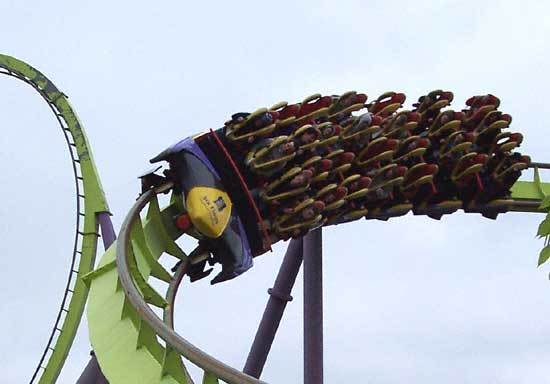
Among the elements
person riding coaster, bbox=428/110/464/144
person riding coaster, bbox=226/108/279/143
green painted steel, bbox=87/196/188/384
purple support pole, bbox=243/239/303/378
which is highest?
person riding coaster, bbox=226/108/279/143

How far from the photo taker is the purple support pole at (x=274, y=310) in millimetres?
8297

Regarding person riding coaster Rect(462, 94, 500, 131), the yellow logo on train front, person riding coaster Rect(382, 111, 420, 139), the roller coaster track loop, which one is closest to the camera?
the roller coaster track loop

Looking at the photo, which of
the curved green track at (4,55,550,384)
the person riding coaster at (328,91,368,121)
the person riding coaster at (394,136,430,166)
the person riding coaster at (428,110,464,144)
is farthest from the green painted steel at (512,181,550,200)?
the person riding coaster at (328,91,368,121)

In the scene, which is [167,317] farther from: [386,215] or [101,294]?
[386,215]

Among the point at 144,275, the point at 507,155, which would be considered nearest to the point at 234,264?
the point at 144,275

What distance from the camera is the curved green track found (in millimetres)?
4648

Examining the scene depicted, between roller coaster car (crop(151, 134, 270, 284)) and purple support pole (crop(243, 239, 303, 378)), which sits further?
purple support pole (crop(243, 239, 303, 378))

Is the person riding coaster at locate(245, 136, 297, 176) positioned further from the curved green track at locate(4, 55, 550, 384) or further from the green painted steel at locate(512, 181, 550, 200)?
the green painted steel at locate(512, 181, 550, 200)

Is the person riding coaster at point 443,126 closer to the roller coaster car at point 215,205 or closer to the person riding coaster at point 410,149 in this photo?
the person riding coaster at point 410,149

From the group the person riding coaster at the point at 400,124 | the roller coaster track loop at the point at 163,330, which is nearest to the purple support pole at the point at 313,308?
the person riding coaster at the point at 400,124

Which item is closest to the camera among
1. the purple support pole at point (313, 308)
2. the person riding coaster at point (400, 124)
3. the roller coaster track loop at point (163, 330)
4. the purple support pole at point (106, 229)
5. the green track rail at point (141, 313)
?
the roller coaster track loop at point (163, 330)

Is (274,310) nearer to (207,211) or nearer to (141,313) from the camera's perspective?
(207,211)

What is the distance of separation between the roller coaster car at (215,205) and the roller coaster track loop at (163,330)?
54cm

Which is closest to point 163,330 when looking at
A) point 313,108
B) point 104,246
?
point 313,108
